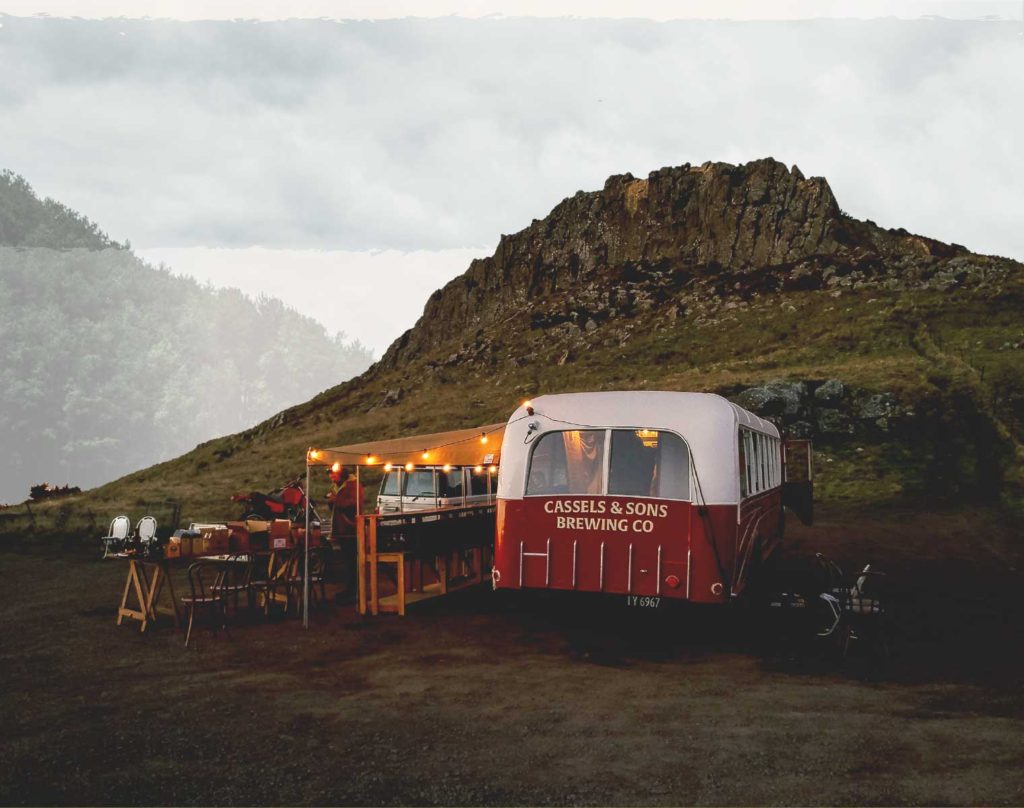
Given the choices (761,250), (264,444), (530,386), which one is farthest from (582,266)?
(264,444)

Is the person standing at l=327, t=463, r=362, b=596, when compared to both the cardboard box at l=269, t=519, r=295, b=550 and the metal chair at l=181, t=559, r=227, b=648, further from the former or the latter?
the metal chair at l=181, t=559, r=227, b=648

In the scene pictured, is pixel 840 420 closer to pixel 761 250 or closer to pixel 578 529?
pixel 578 529

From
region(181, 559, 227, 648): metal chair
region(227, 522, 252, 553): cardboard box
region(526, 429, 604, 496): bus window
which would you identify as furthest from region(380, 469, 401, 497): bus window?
region(526, 429, 604, 496): bus window

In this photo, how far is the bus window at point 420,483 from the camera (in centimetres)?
1864

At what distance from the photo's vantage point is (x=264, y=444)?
57.0 meters

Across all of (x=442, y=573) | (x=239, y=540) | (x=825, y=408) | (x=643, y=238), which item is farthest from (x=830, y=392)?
(x=643, y=238)

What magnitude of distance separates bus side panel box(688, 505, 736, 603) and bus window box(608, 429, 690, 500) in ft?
1.18

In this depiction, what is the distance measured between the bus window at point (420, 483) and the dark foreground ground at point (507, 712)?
6625 mm

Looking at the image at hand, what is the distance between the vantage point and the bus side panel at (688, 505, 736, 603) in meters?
9.20

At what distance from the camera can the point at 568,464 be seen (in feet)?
33.7

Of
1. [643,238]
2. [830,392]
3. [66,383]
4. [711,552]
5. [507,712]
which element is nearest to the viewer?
[507,712]

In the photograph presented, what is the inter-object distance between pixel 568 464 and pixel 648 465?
1078mm

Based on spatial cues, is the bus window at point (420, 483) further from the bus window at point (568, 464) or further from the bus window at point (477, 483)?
the bus window at point (568, 464)

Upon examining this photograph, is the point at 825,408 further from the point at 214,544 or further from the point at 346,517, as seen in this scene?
the point at 214,544
